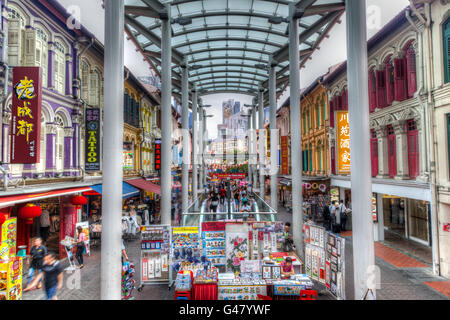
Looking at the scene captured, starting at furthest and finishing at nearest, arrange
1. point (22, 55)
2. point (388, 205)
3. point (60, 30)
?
point (388, 205), point (60, 30), point (22, 55)

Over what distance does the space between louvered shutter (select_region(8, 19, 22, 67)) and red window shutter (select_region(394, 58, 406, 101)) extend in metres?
14.9

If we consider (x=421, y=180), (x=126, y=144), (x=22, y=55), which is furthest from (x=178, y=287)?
(x=126, y=144)

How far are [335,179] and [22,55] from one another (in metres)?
18.5

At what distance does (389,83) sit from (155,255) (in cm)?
1307

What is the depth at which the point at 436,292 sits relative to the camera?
319 inches

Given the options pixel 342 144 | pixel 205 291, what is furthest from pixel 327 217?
pixel 205 291

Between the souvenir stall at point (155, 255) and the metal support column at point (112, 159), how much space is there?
1861mm

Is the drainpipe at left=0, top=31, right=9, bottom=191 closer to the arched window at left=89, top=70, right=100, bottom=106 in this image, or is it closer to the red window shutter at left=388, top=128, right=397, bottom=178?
the arched window at left=89, top=70, right=100, bottom=106

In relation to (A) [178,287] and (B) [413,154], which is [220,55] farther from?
(A) [178,287]

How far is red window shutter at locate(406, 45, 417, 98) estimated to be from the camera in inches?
441

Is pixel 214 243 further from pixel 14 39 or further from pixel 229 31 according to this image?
pixel 229 31

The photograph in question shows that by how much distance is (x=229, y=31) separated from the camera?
18.9m

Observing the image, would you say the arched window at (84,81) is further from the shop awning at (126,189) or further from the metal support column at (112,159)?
the metal support column at (112,159)
